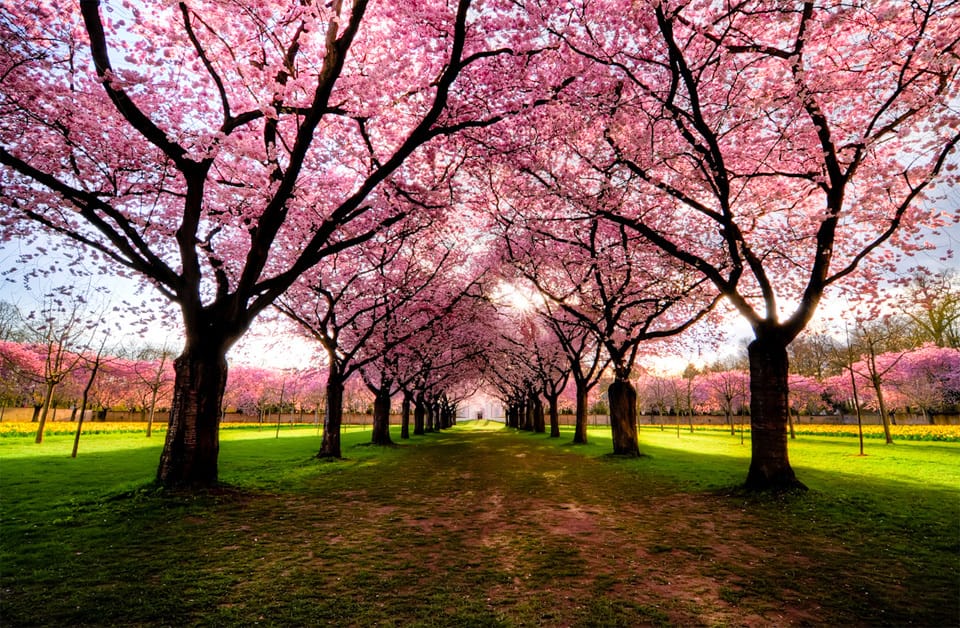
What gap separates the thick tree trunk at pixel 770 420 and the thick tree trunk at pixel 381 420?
19.9 metres

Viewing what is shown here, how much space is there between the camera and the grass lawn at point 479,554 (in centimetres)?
409

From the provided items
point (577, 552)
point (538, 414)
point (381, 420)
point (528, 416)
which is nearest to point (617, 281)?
point (577, 552)

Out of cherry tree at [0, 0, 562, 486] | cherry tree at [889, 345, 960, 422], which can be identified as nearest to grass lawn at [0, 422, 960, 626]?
cherry tree at [0, 0, 562, 486]

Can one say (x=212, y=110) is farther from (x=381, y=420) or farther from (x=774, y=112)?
(x=381, y=420)

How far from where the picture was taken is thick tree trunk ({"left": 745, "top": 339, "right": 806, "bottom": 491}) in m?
9.88

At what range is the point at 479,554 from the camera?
5938mm

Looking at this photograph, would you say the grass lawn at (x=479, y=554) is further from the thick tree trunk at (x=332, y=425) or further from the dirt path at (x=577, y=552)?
the thick tree trunk at (x=332, y=425)

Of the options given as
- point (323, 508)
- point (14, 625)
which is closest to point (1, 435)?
point (323, 508)

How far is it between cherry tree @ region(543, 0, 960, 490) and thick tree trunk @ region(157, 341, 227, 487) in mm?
10443

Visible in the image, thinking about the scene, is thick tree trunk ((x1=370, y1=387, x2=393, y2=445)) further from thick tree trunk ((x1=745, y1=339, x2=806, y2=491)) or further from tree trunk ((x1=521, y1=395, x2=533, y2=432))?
tree trunk ((x1=521, y1=395, x2=533, y2=432))

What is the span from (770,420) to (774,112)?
7.20 meters

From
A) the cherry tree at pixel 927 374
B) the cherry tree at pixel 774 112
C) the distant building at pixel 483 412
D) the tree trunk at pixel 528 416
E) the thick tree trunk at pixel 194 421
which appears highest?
the cherry tree at pixel 774 112

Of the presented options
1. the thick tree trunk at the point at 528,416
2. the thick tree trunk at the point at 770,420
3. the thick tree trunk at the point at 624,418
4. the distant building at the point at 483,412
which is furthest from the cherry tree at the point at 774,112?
the distant building at the point at 483,412

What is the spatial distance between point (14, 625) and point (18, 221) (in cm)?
1221
